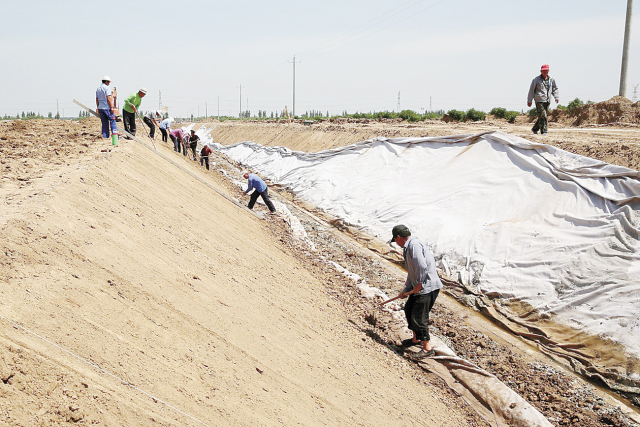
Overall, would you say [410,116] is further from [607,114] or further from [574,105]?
[607,114]

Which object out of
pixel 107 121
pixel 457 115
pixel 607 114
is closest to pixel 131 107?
pixel 107 121

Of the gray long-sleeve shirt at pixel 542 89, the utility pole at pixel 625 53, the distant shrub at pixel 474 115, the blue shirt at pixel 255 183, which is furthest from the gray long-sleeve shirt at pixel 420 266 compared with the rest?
the distant shrub at pixel 474 115

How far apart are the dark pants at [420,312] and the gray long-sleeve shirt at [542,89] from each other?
790 cm

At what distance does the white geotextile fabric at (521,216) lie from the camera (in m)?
6.74

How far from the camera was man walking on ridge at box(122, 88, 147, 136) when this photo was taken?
1157 cm

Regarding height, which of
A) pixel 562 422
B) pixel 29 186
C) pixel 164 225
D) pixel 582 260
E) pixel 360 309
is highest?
pixel 29 186

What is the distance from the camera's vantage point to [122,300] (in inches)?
155

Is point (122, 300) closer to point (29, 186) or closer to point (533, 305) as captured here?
point (29, 186)

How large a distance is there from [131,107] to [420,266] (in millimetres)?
9358

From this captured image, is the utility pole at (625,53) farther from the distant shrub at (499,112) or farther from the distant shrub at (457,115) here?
the distant shrub at (457,115)

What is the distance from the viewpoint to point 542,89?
1141 cm

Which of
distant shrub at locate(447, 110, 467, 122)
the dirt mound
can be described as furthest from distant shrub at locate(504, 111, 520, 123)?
the dirt mound

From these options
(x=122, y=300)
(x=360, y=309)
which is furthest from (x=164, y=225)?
(x=360, y=309)

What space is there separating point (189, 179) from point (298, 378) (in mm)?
7225
